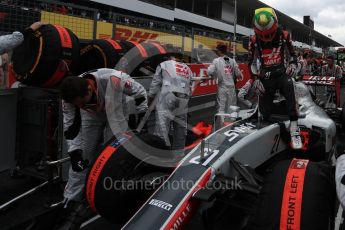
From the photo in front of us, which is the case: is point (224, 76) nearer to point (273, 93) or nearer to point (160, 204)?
point (273, 93)

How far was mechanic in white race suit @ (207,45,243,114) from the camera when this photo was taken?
727 cm

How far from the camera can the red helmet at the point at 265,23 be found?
13.7 feet

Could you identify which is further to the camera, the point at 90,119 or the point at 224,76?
the point at 224,76

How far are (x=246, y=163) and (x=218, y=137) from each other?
285 millimetres

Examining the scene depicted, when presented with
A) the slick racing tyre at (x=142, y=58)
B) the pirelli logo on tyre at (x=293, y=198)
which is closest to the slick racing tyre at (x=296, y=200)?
the pirelli logo on tyre at (x=293, y=198)

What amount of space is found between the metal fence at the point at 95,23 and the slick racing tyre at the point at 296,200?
3.77 metres

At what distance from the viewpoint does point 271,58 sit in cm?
447

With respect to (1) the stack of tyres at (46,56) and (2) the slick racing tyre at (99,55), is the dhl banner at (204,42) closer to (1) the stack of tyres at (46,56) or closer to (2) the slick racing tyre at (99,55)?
(2) the slick racing tyre at (99,55)

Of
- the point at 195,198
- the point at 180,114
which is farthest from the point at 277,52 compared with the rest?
the point at 195,198

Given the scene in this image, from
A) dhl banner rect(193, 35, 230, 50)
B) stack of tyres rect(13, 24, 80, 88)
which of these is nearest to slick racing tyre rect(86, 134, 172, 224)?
stack of tyres rect(13, 24, 80, 88)

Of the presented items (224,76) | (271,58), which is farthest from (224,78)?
(271,58)

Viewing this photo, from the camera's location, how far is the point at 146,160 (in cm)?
281

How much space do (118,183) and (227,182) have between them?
2.60ft

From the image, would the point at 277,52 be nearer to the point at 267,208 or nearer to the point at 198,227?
the point at 198,227
